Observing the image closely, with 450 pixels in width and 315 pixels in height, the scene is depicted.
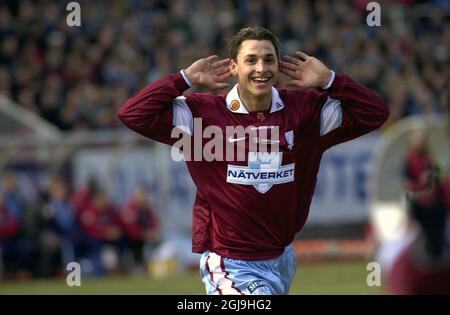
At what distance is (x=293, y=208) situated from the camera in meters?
7.20

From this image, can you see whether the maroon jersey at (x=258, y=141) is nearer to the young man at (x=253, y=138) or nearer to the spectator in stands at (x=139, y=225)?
the young man at (x=253, y=138)

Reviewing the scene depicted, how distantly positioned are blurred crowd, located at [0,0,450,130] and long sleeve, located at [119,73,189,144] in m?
12.6

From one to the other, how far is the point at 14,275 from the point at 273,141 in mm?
11460

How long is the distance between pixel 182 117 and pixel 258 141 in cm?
53

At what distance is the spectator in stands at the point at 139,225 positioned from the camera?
18547mm

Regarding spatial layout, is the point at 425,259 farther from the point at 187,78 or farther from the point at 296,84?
the point at 187,78

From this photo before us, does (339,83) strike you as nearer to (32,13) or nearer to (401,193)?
(401,193)

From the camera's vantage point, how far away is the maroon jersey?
7.14 metres

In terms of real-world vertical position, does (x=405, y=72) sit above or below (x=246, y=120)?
above

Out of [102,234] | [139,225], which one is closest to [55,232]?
[102,234]

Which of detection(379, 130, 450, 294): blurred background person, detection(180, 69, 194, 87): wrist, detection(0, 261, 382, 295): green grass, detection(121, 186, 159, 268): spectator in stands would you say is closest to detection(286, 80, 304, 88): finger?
detection(180, 69, 194, 87): wrist

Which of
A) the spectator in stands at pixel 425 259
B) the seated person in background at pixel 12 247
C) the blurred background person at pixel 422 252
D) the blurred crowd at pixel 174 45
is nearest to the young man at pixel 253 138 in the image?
the blurred background person at pixel 422 252

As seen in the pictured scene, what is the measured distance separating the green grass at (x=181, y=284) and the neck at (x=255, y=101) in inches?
266
